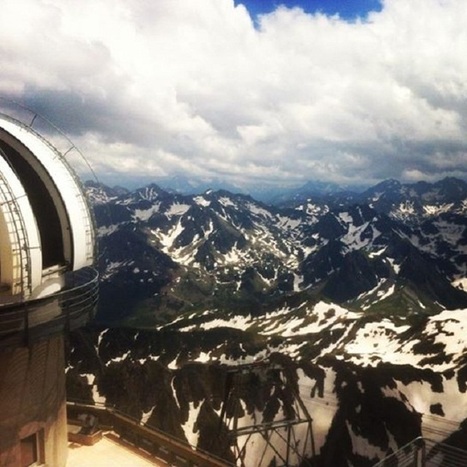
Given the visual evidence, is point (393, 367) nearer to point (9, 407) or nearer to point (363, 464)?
point (363, 464)

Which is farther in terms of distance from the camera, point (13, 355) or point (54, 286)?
point (54, 286)

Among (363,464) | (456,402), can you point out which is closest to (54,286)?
(363,464)

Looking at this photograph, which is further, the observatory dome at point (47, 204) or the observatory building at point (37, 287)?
the observatory dome at point (47, 204)

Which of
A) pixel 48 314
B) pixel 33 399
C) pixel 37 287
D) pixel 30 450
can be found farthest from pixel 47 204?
pixel 30 450

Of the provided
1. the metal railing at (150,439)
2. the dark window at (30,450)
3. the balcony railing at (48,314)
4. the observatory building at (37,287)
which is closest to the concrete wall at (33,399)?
the observatory building at (37,287)

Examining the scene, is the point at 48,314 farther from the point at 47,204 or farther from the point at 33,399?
the point at 47,204

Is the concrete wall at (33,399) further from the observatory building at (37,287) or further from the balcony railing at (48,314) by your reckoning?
the balcony railing at (48,314)

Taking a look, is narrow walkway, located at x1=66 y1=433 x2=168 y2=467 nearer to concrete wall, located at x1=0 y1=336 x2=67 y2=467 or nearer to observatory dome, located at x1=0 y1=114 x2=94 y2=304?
concrete wall, located at x1=0 y1=336 x2=67 y2=467
